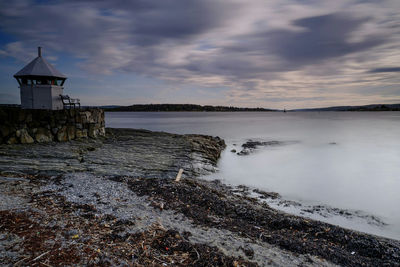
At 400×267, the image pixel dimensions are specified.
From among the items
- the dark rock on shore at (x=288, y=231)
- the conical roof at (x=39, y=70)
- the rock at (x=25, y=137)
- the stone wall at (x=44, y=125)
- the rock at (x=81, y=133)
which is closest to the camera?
the dark rock on shore at (x=288, y=231)

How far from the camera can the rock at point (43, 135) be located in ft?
41.6

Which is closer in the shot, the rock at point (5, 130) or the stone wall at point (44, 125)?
the rock at point (5, 130)

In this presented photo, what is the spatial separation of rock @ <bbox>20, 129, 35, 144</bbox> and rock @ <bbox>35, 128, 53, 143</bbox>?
0.34 meters

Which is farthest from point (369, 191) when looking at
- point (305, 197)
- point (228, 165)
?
point (228, 165)

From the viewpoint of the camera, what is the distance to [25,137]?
1212 centimetres

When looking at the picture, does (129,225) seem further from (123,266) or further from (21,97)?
(21,97)

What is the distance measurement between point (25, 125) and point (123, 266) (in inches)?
492

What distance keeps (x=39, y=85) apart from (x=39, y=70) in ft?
3.29

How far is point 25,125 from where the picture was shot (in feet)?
40.3

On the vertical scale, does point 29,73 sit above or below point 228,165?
above

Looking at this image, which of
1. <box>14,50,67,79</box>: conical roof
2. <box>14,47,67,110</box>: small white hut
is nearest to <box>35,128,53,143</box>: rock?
<box>14,47,67,110</box>: small white hut

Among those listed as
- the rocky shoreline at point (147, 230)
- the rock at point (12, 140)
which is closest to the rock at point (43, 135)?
the rock at point (12, 140)

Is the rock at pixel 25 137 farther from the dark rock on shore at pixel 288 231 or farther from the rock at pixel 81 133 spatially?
the dark rock on shore at pixel 288 231

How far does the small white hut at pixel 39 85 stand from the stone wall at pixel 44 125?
2599 millimetres
